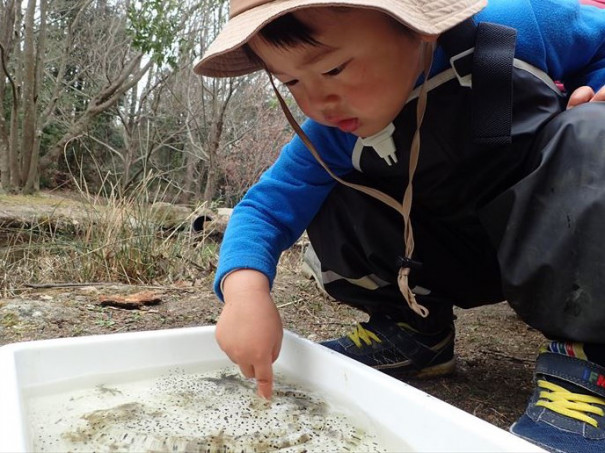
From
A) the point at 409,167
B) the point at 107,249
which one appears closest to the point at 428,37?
the point at 409,167

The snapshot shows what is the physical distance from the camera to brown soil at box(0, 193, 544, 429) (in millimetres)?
1067

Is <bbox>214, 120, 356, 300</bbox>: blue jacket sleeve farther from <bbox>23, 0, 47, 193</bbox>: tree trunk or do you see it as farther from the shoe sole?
Result: <bbox>23, 0, 47, 193</bbox>: tree trunk

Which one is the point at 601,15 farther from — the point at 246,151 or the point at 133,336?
the point at 246,151

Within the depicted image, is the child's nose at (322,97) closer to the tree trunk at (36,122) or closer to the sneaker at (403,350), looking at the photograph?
the sneaker at (403,350)

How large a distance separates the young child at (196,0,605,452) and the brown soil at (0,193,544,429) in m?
0.11

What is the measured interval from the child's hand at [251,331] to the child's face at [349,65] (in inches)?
11.8

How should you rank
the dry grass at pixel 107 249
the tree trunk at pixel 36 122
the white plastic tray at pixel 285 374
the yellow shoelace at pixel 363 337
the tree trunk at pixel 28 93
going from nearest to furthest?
the white plastic tray at pixel 285 374 → the yellow shoelace at pixel 363 337 → the dry grass at pixel 107 249 → the tree trunk at pixel 28 93 → the tree trunk at pixel 36 122

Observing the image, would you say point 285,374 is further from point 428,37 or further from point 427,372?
point 428,37

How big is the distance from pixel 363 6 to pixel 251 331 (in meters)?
0.48

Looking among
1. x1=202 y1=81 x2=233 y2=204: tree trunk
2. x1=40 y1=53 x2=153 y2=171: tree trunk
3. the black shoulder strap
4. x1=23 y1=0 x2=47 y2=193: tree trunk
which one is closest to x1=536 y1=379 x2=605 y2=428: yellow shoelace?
the black shoulder strap

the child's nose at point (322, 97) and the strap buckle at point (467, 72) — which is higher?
→ the strap buckle at point (467, 72)

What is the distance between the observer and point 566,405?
2.44ft

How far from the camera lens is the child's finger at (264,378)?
0.85 meters

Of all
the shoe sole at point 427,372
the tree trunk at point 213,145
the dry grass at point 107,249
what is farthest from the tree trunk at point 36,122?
the shoe sole at point 427,372
